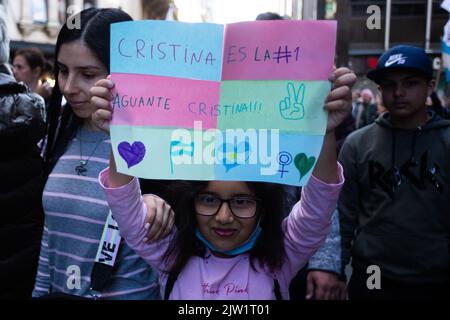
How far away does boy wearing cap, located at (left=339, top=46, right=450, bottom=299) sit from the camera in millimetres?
2107

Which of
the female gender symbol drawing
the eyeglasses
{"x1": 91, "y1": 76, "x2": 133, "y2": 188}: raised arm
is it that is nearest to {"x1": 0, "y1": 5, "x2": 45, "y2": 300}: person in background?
{"x1": 91, "y1": 76, "x2": 133, "y2": 188}: raised arm

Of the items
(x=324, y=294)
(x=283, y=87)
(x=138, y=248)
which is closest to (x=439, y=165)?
(x=324, y=294)

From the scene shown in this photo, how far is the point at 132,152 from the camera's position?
3.87ft

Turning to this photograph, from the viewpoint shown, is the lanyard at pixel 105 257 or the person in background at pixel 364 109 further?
the person in background at pixel 364 109

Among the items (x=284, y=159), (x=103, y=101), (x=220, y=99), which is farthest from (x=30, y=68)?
(x=284, y=159)

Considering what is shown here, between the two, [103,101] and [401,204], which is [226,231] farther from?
[401,204]

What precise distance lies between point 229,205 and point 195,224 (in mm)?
151

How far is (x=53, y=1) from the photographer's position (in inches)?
542

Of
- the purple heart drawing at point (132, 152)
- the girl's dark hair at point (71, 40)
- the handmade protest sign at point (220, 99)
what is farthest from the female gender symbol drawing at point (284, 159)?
the girl's dark hair at point (71, 40)

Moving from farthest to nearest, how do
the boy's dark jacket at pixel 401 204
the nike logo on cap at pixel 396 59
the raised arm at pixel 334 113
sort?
the nike logo on cap at pixel 396 59
the boy's dark jacket at pixel 401 204
the raised arm at pixel 334 113

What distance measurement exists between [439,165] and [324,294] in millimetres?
914

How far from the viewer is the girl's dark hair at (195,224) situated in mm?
1380

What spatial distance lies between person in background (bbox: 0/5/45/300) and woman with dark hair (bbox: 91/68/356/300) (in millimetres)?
473

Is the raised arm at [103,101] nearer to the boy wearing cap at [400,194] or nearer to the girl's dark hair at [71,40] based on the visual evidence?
the girl's dark hair at [71,40]
